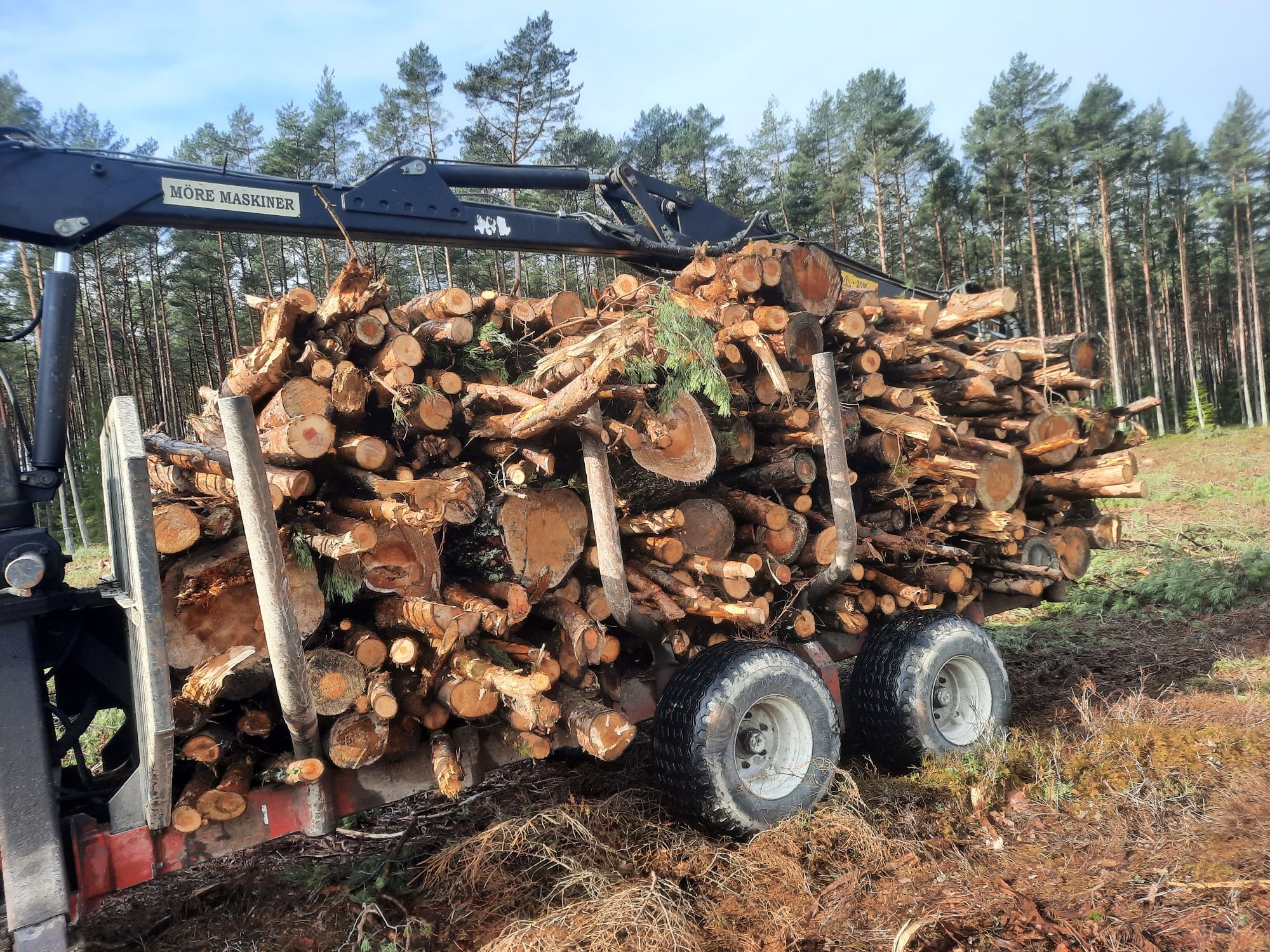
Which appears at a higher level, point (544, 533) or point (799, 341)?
point (799, 341)

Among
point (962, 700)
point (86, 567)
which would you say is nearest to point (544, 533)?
point (962, 700)

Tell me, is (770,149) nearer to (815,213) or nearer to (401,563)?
(815,213)

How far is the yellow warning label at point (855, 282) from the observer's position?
6463mm

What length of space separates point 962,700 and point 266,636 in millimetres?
4175

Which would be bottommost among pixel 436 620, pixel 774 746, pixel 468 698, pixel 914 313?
pixel 774 746

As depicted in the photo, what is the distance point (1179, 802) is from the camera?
3.78 meters

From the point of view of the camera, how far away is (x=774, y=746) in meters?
4.15

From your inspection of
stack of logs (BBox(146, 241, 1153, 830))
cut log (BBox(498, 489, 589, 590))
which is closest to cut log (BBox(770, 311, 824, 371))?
stack of logs (BBox(146, 241, 1153, 830))

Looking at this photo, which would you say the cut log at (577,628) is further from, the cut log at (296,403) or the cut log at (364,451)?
the cut log at (296,403)

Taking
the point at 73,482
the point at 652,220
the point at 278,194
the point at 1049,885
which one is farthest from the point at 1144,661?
the point at 73,482

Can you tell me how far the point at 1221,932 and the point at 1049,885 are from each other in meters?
0.58

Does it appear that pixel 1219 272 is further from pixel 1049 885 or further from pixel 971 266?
pixel 1049 885

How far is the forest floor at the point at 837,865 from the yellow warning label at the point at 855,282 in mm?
3497

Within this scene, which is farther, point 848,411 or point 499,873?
point 848,411
